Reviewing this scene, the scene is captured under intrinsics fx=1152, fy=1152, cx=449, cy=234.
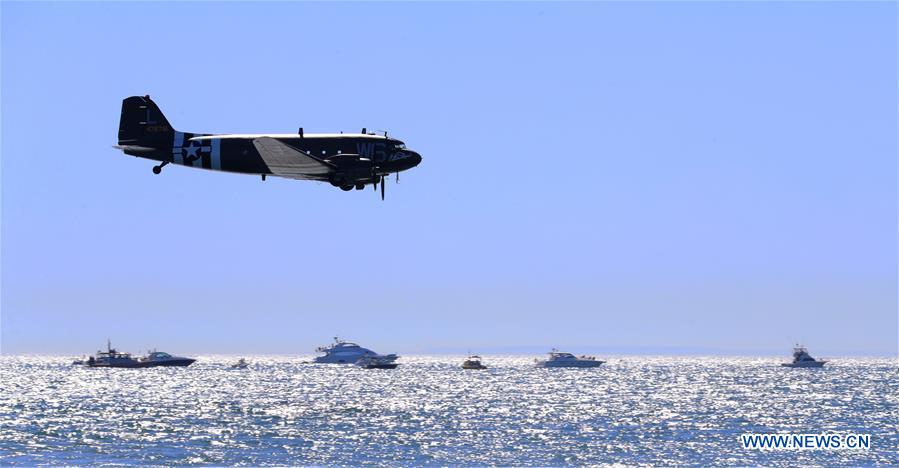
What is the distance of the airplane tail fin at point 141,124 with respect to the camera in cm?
7875

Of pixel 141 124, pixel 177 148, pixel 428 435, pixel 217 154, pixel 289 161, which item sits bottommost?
pixel 428 435

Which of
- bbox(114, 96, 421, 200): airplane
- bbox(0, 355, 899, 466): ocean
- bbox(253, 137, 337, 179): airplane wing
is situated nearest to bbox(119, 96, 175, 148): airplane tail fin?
bbox(114, 96, 421, 200): airplane

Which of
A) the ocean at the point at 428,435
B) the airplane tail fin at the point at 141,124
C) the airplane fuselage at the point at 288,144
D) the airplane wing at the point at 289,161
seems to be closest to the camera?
the airplane wing at the point at 289,161

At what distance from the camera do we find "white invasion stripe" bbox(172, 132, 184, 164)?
7675 cm

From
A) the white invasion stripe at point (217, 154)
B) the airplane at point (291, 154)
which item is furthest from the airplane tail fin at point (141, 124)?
the white invasion stripe at point (217, 154)

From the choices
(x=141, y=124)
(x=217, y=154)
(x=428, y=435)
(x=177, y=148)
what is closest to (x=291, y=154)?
(x=217, y=154)

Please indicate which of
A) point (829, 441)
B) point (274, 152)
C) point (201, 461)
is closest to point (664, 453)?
point (829, 441)

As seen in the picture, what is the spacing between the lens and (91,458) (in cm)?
12488

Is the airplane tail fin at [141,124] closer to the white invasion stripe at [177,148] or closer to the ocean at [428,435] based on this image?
the white invasion stripe at [177,148]

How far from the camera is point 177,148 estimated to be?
7706 cm

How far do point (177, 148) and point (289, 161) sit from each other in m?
8.85

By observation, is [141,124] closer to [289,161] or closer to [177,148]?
[177,148]

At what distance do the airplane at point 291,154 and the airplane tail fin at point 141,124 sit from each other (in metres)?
0.10

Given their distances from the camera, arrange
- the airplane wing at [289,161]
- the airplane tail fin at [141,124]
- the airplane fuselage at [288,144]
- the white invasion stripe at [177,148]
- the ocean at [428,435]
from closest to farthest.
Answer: the airplane wing at [289,161] → the airplane fuselage at [288,144] → the white invasion stripe at [177,148] → the airplane tail fin at [141,124] → the ocean at [428,435]
